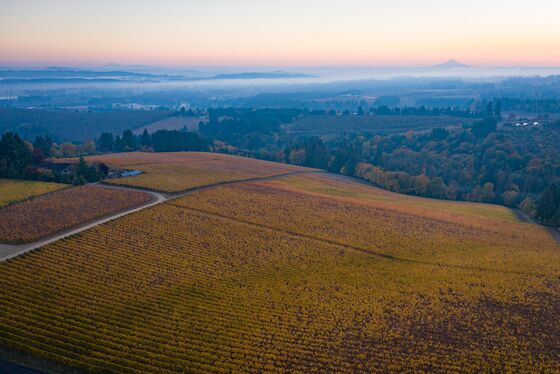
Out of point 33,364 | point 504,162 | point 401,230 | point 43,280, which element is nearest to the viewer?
point 33,364

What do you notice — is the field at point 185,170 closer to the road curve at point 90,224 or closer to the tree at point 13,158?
the road curve at point 90,224

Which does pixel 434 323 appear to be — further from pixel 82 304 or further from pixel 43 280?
pixel 43 280

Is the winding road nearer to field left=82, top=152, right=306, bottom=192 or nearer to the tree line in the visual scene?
field left=82, top=152, right=306, bottom=192

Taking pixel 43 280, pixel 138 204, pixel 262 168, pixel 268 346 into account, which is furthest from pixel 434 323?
pixel 262 168

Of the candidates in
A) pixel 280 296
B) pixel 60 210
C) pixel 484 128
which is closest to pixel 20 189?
pixel 60 210

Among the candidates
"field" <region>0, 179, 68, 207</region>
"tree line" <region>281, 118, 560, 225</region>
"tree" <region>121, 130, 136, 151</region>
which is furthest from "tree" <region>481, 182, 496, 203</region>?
"tree" <region>121, 130, 136, 151</region>

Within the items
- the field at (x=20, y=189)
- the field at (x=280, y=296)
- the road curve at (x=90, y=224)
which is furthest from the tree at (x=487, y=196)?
the field at (x=20, y=189)
